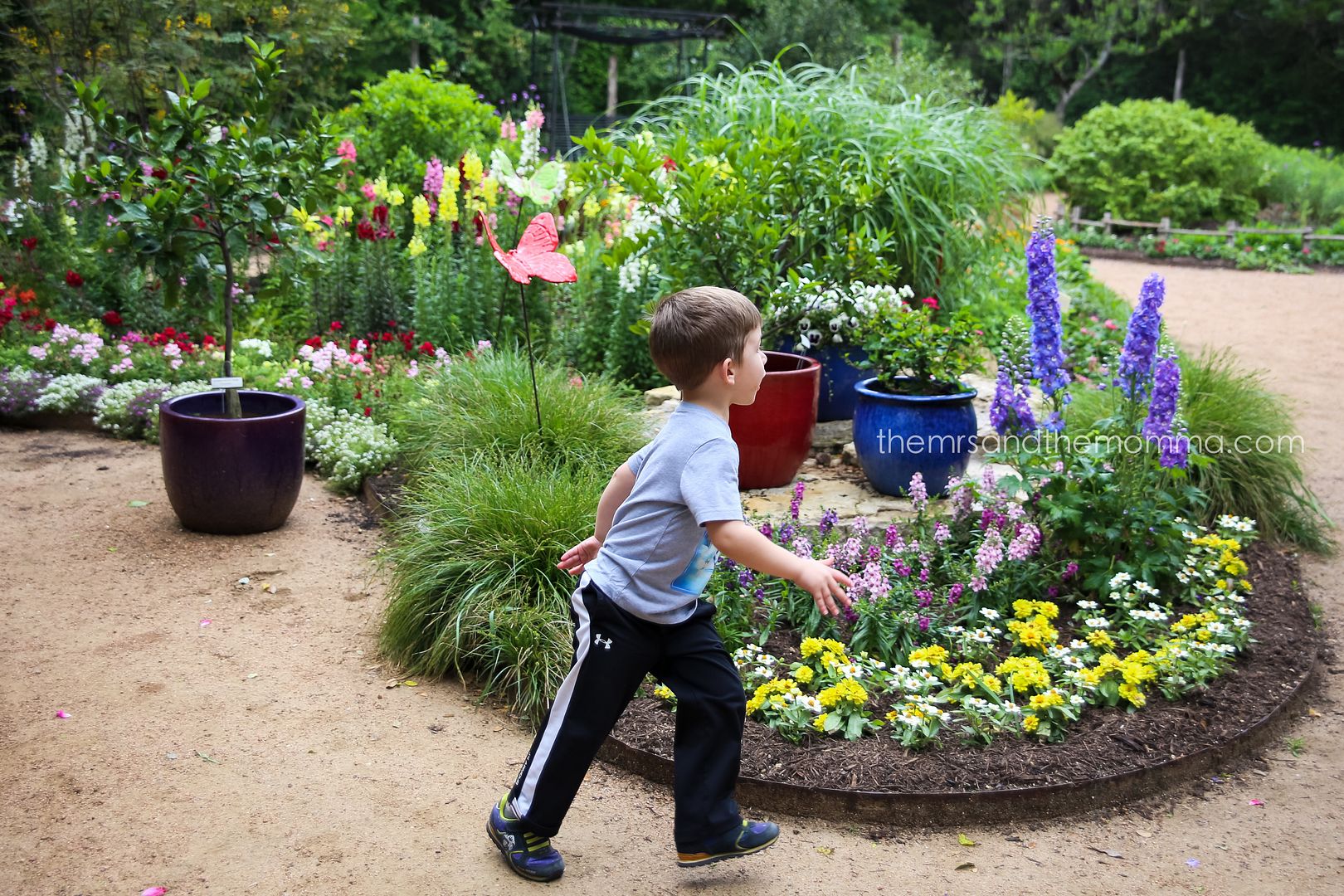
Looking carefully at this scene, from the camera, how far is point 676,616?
2.30 metres

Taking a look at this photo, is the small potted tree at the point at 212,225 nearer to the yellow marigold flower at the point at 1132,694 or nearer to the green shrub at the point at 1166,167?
the yellow marigold flower at the point at 1132,694

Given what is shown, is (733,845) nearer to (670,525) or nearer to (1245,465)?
(670,525)

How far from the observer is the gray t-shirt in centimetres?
219

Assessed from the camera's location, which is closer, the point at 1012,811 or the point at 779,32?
the point at 1012,811

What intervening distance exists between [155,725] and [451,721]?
32.4 inches

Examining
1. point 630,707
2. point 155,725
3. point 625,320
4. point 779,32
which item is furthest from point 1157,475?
point 779,32

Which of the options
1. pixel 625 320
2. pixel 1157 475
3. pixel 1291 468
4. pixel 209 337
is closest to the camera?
pixel 1157 475

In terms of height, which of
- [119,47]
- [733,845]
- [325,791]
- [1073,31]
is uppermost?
[1073,31]

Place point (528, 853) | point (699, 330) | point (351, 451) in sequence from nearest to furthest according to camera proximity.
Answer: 1. point (699, 330)
2. point (528, 853)
3. point (351, 451)

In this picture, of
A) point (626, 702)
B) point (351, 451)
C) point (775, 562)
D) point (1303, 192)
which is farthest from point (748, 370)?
point (1303, 192)

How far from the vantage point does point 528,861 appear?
2402 millimetres

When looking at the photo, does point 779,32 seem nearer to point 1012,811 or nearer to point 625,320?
point 625,320

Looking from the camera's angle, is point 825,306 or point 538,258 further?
point 825,306

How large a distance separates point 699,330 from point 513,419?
94.8 inches
